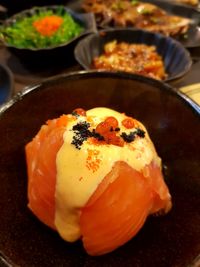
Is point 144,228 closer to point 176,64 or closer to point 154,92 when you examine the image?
point 154,92

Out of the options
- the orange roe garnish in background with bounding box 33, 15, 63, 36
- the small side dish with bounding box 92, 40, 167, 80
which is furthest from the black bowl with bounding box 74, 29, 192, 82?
the orange roe garnish in background with bounding box 33, 15, 63, 36

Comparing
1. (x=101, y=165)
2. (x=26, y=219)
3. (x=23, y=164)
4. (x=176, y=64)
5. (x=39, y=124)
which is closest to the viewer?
(x=101, y=165)

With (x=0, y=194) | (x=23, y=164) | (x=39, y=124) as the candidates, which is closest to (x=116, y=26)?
(x=39, y=124)

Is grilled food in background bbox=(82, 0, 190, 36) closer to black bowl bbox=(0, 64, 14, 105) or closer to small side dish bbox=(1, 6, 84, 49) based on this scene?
small side dish bbox=(1, 6, 84, 49)

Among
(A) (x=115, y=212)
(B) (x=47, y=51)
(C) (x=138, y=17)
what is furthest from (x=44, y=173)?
(C) (x=138, y=17)

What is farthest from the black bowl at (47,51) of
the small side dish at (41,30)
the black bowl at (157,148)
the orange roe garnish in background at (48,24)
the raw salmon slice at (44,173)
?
the raw salmon slice at (44,173)

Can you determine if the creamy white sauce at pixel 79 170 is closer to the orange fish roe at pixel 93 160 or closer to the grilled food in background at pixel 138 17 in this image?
the orange fish roe at pixel 93 160

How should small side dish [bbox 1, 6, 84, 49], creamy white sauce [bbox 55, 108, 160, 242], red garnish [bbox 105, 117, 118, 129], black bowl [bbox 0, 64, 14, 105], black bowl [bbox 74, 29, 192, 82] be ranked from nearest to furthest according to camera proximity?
creamy white sauce [bbox 55, 108, 160, 242]
red garnish [bbox 105, 117, 118, 129]
black bowl [bbox 0, 64, 14, 105]
black bowl [bbox 74, 29, 192, 82]
small side dish [bbox 1, 6, 84, 49]
